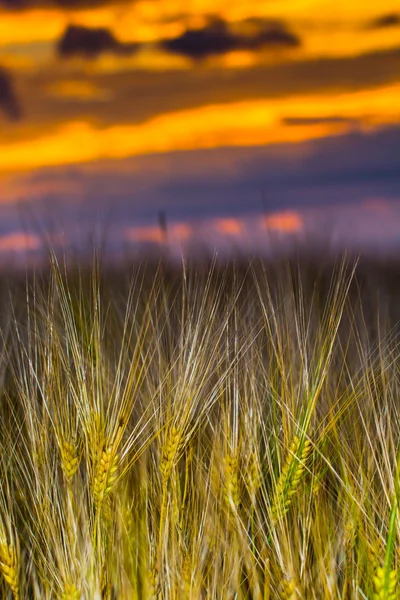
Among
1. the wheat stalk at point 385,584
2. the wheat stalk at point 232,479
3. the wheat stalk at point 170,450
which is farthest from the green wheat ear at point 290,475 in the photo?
the wheat stalk at point 385,584

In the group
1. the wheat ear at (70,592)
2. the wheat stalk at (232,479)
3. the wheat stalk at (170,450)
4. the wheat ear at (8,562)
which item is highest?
the wheat stalk at (170,450)

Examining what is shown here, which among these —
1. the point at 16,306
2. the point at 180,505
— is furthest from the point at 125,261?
the point at 180,505

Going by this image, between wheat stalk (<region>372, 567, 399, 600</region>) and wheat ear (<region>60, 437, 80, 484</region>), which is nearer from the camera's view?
wheat stalk (<region>372, 567, 399, 600</region>)

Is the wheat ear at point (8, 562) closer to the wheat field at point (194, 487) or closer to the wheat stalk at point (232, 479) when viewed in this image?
the wheat field at point (194, 487)

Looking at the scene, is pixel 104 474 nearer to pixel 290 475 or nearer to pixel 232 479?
pixel 232 479

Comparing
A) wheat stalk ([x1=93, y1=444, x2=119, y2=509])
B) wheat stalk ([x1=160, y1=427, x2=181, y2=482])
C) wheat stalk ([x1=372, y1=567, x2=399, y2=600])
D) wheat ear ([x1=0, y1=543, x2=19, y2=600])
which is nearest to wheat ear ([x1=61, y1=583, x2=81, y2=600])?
wheat ear ([x1=0, y1=543, x2=19, y2=600])

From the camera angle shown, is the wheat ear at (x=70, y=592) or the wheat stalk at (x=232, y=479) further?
the wheat stalk at (x=232, y=479)

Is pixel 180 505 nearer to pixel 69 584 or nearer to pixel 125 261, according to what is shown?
pixel 69 584

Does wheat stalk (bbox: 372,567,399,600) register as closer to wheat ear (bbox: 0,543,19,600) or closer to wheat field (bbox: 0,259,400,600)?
wheat field (bbox: 0,259,400,600)

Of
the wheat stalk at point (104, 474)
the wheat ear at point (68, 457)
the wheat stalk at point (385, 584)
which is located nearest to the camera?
the wheat stalk at point (385, 584)

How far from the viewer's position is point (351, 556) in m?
2.23

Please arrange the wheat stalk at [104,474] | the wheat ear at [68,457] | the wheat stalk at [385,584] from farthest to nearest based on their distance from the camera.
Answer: the wheat ear at [68,457] < the wheat stalk at [104,474] < the wheat stalk at [385,584]

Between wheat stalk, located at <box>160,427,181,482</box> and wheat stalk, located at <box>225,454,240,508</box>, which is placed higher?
wheat stalk, located at <box>160,427,181,482</box>

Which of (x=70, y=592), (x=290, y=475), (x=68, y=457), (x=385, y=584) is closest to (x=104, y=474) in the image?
(x=68, y=457)
